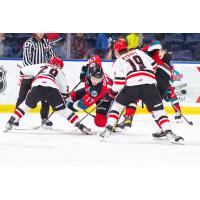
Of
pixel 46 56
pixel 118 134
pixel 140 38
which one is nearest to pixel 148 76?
pixel 118 134

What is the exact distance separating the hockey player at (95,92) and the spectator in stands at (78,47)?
234 cm

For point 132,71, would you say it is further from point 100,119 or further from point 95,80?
point 100,119

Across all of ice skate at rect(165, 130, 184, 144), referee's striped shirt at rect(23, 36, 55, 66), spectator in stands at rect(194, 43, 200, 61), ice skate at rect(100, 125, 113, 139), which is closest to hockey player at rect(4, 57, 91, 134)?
ice skate at rect(100, 125, 113, 139)

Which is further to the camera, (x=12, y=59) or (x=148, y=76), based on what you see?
(x=12, y=59)

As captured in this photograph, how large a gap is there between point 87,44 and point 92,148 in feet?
12.7

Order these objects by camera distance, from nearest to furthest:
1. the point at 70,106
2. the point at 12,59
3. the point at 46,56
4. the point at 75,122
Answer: the point at 75,122
the point at 70,106
the point at 46,56
the point at 12,59

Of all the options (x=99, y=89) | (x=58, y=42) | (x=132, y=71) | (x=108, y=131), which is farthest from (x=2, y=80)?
(x=132, y=71)

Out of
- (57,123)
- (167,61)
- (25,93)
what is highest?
(167,61)

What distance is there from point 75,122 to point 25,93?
32.7 inches

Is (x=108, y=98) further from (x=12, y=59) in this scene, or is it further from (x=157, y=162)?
(x=12, y=59)

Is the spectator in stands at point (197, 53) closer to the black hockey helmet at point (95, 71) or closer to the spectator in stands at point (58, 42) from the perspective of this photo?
the spectator in stands at point (58, 42)

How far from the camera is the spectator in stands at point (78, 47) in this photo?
8.12 metres

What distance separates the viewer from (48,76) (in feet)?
17.3

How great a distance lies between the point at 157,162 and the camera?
4.07 meters
